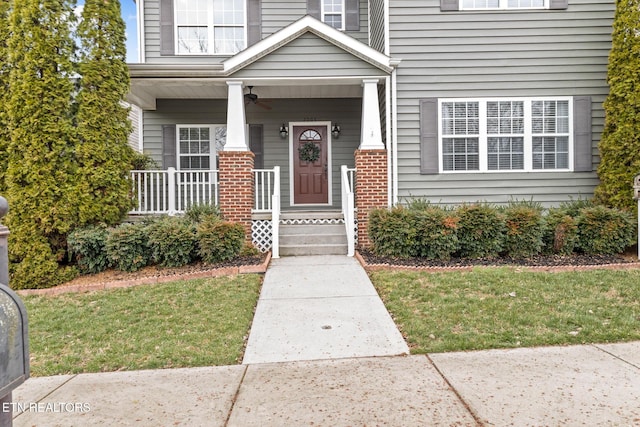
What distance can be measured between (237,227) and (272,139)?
3817 millimetres

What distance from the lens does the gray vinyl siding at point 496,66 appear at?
7.84 meters

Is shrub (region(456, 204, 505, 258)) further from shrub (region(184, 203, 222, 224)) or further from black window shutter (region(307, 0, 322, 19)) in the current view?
black window shutter (region(307, 0, 322, 19))

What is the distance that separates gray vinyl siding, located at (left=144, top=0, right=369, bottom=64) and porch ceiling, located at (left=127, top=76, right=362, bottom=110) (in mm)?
954


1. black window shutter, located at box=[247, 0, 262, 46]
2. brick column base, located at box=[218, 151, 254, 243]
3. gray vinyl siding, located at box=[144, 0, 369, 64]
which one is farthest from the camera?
black window shutter, located at box=[247, 0, 262, 46]

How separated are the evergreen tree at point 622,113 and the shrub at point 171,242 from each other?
24.4 feet

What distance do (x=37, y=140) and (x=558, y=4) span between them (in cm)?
964

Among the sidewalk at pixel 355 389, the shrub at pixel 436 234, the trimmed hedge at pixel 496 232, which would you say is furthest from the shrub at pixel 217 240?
the shrub at pixel 436 234

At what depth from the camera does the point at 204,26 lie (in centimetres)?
952

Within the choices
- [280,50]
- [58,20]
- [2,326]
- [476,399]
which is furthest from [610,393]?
[58,20]

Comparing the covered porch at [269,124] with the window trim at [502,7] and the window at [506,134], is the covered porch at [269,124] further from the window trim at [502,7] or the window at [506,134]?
the window trim at [502,7]

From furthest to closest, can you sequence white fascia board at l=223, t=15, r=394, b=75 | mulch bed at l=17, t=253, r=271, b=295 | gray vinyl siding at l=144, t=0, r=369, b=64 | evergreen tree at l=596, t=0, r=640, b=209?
1. gray vinyl siding at l=144, t=0, r=369, b=64
2. white fascia board at l=223, t=15, r=394, b=75
3. evergreen tree at l=596, t=0, r=640, b=209
4. mulch bed at l=17, t=253, r=271, b=295

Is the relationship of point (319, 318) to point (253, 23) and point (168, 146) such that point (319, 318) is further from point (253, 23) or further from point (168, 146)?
point (253, 23)

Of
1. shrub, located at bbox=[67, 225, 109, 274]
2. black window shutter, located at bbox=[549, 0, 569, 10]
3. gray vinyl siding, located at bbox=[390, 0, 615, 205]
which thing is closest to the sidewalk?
A: shrub, located at bbox=[67, 225, 109, 274]

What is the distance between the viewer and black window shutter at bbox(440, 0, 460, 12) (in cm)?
784
